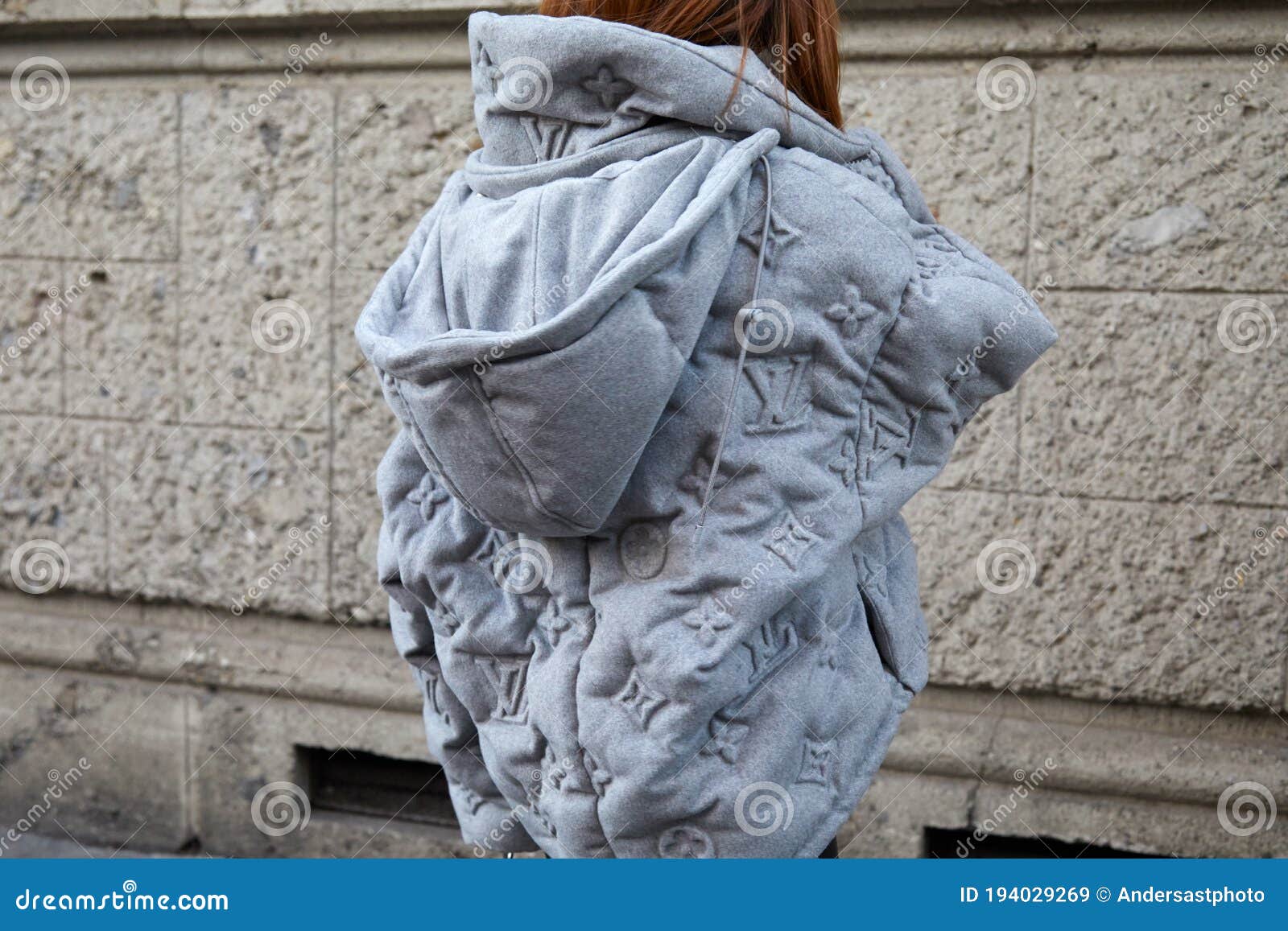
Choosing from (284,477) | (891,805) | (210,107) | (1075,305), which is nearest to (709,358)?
(1075,305)

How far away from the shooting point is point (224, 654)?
391 cm

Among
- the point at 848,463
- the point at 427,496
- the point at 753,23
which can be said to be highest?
the point at 753,23

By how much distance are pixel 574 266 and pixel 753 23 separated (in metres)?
0.43

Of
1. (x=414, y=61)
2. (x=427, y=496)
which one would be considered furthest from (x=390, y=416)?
(x=427, y=496)

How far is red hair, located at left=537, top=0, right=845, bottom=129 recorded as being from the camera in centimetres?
172

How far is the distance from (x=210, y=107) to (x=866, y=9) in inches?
75.6

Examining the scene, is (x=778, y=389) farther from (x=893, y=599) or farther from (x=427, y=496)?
(x=427, y=496)

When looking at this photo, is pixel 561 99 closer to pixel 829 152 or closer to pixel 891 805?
pixel 829 152

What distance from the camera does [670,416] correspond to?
1732mm

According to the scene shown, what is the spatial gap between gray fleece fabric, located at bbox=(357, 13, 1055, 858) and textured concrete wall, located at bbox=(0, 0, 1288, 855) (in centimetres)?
138

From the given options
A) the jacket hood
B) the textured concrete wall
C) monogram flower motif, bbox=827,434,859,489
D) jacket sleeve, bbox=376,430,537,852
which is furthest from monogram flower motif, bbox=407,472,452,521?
the textured concrete wall

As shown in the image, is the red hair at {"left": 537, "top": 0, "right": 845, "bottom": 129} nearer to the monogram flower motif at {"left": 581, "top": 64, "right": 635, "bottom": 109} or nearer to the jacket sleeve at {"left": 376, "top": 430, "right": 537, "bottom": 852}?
the monogram flower motif at {"left": 581, "top": 64, "right": 635, "bottom": 109}

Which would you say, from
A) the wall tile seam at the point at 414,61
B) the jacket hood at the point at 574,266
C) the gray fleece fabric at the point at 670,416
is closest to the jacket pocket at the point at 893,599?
the gray fleece fabric at the point at 670,416

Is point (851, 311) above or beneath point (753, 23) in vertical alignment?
beneath
